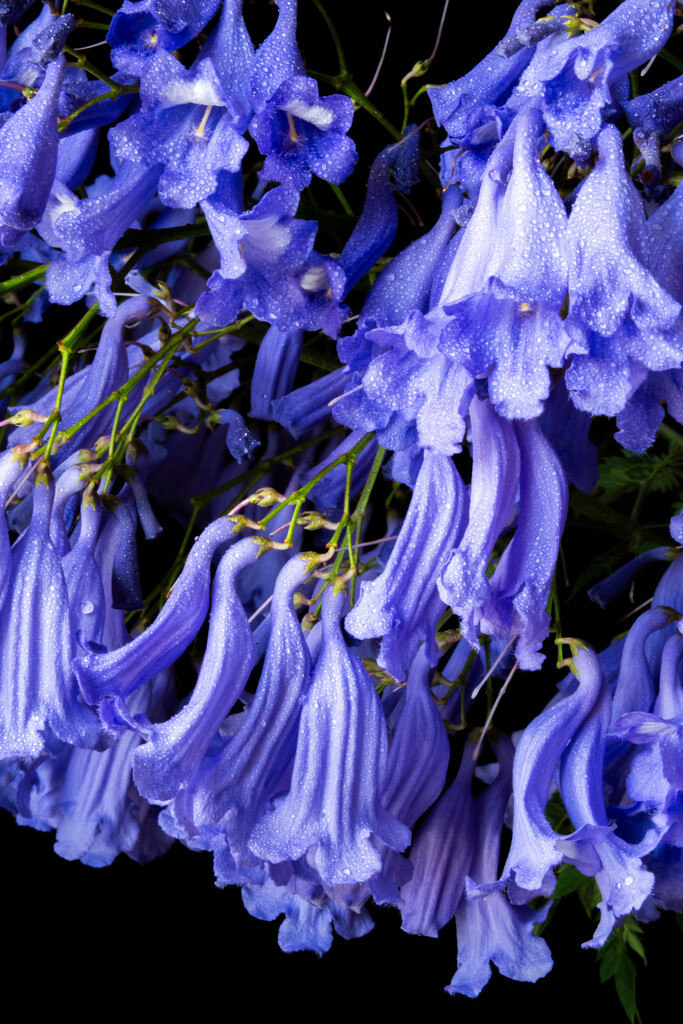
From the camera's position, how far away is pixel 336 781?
59 cm

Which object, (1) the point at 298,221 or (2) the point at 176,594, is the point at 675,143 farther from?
(2) the point at 176,594

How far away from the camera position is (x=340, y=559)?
60cm

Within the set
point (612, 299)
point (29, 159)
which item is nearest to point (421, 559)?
point (612, 299)

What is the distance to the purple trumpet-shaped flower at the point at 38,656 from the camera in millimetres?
593

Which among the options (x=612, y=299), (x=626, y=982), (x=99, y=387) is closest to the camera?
(x=612, y=299)

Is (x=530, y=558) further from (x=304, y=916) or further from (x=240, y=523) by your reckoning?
(x=304, y=916)

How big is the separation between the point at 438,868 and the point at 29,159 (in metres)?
0.43

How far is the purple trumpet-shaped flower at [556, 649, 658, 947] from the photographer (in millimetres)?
568

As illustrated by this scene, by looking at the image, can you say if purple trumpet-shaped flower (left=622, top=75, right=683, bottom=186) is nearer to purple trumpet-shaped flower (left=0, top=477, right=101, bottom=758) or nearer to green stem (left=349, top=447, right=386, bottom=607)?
green stem (left=349, top=447, right=386, bottom=607)

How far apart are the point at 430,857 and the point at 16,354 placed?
0.45 m

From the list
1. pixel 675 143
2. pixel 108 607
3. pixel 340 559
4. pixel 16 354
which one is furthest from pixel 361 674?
pixel 16 354

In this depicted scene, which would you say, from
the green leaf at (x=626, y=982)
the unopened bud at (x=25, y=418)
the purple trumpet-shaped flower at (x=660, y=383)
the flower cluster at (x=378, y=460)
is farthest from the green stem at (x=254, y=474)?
the green leaf at (x=626, y=982)

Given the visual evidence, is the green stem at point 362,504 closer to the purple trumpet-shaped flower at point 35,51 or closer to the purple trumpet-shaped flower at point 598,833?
the purple trumpet-shaped flower at point 598,833

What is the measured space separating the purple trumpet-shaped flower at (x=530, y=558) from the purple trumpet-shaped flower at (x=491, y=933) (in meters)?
0.18
